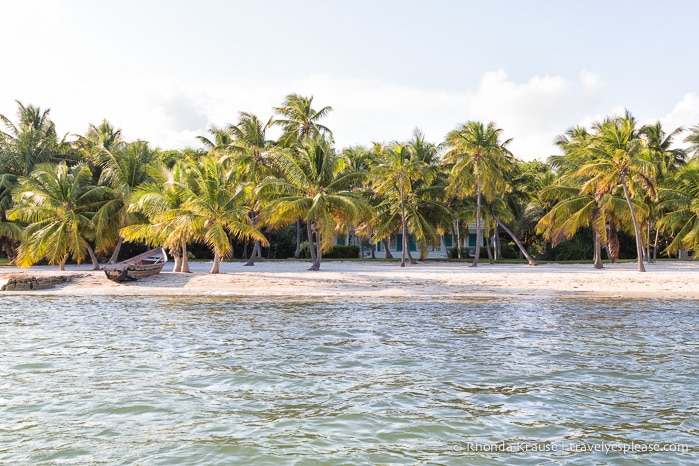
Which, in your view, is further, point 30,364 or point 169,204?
point 169,204

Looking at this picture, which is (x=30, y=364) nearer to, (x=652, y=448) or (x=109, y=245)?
(x=652, y=448)

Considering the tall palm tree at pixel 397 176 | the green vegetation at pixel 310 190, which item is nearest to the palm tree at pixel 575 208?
the green vegetation at pixel 310 190

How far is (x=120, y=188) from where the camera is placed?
30.1m

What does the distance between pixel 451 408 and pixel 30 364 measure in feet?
22.6

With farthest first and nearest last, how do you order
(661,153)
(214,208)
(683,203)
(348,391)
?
Answer: 1. (661,153)
2. (683,203)
3. (214,208)
4. (348,391)

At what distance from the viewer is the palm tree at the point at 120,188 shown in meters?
29.9

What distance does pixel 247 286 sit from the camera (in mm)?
23953

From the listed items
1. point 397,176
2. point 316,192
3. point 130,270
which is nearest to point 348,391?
point 130,270

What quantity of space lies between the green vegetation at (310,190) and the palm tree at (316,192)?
0.22ft

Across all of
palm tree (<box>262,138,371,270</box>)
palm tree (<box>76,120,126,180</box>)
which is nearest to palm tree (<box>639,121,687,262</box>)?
palm tree (<box>262,138,371,270</box>)

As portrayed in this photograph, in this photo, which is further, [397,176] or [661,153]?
[661,153]

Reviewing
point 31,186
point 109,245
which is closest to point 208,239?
point 109,245

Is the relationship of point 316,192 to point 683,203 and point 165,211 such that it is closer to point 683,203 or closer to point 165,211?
point 165,211

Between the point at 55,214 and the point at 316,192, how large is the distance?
1244 centimetres
